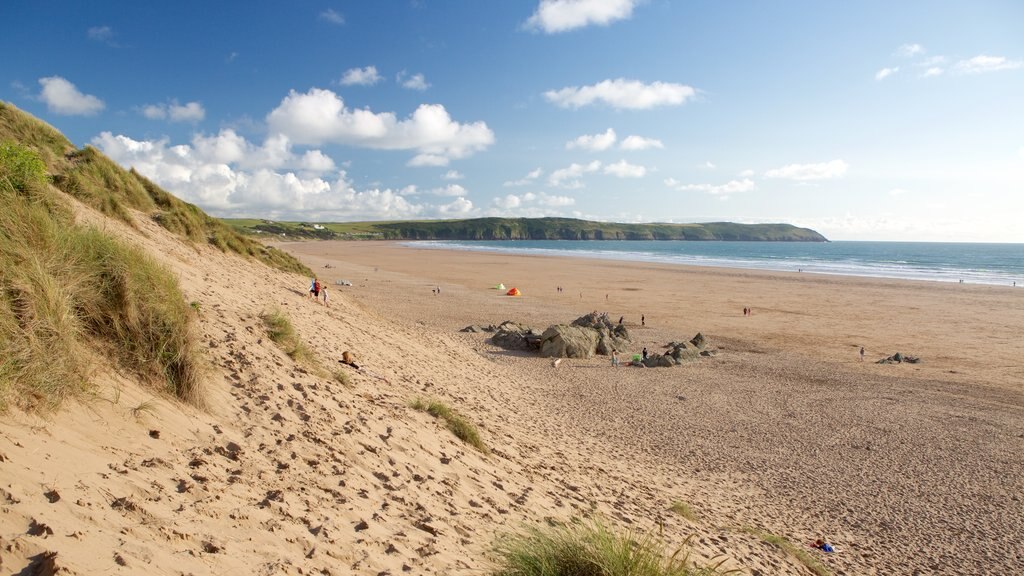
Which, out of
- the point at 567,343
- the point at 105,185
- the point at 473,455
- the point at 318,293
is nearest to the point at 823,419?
the point at 567,343

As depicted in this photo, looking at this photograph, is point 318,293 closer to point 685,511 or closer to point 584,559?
point 685,511

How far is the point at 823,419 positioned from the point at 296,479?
12.9 meters

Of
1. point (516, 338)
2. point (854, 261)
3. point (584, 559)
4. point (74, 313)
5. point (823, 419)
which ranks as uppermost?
point (854, 261)

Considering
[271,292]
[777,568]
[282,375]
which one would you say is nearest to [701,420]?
[777,568]

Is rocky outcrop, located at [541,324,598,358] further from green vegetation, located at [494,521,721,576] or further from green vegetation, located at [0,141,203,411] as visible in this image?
green vegetation, located at [494,521,721,576]

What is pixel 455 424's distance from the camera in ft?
27.2

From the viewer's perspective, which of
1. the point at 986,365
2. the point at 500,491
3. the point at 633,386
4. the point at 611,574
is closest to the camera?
the point at 611,574

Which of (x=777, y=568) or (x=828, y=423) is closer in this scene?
(x=777, y=568)

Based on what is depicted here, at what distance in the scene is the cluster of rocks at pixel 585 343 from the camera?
19.0 m

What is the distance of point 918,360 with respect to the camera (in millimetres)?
19938

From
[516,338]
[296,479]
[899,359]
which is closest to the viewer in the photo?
[296,479]

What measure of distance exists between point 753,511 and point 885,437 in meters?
5.89

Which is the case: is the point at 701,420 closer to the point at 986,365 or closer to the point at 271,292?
the point at 271,292

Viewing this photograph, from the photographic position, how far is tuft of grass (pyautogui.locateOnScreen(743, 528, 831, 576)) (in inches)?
271
